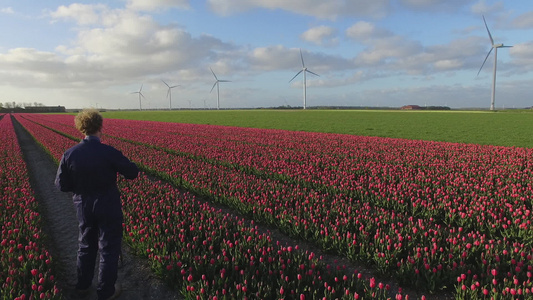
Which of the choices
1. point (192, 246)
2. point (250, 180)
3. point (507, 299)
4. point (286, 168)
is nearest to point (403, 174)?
point (286, 168)

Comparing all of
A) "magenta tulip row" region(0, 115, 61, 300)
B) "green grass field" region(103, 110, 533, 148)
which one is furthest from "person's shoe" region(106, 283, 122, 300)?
"green grass field" region(103, 110, 533, 148)

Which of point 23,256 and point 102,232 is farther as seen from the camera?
point 23,256

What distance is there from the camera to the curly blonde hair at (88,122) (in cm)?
424

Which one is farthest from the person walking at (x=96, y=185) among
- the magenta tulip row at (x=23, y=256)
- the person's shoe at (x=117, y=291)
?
the magenta tulip row at (x=23, y=256)

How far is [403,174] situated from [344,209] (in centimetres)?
457

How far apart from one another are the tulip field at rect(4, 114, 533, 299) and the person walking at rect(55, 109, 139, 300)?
104 centimetres

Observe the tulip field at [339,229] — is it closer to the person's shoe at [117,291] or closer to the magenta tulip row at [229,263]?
the magenta tulip row at [229,263]

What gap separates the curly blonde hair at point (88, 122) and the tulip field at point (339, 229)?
7.59 feet

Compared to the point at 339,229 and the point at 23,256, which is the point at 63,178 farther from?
the point at 339,229

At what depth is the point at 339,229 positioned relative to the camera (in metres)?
6.38

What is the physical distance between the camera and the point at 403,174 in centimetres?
1085

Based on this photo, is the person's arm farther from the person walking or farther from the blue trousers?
the blue trousers

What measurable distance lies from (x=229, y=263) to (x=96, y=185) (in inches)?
91.9

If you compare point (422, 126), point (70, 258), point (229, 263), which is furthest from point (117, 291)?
point (422, 126)
